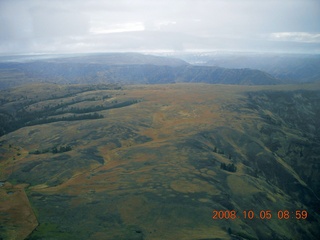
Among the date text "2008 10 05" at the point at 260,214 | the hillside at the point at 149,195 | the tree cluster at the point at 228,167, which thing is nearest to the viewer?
the hillside at the point at 149,195

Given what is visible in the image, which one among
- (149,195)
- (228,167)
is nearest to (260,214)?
(228,167)

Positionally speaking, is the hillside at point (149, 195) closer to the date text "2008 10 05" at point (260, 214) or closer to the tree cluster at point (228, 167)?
the date text "2008 10 05" at point (260, 214)

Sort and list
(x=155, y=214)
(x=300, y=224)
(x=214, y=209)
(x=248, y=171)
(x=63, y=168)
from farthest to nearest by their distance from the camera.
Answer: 1. (x=248, y=171)
2. (x=63, y=168)
3. (x=300, y=224)
4. (x=214, y=209)
5. (x=155, y=214)

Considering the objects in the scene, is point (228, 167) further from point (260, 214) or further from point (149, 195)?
point (149, 195)

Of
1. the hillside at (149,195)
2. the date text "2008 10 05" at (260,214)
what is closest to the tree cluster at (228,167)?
the hillside at (149,195)

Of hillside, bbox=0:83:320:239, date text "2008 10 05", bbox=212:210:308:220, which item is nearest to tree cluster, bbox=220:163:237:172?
hillside, bbox=0:83:320:239

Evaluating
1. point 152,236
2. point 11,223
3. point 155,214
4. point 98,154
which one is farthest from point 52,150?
point 152,236

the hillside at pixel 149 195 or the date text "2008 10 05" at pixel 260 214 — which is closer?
the hillside at pixel 149 195

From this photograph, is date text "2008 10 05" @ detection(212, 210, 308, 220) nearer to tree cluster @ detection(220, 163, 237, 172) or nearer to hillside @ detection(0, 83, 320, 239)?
hillside @ detection(0, 83, 320, 239)

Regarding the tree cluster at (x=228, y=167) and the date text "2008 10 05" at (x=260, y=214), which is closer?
the date text "2008 10 05" at (x=260, y=214)

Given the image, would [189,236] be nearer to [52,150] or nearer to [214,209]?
[214,209]

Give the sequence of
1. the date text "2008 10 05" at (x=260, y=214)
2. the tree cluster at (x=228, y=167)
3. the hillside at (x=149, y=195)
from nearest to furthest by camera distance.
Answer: the hillside at (x=149, y=195) < the date text "2008 10 05" at (x=260, y=214) < the tree cluster at (x=228, y=167)
